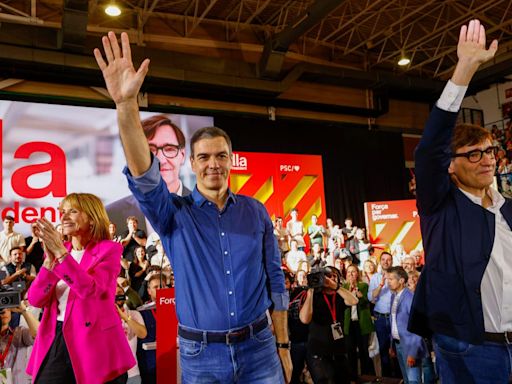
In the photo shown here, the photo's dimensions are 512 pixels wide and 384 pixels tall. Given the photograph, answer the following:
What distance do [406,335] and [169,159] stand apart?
20.5ft

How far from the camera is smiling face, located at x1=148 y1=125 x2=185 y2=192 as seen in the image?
10602 mm

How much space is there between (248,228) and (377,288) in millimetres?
6665

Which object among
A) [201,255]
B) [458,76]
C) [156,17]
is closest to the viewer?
[458,76]

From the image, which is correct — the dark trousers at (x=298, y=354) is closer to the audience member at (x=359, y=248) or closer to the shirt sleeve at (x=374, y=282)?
the shirt sleeve at (x=374, y=282)

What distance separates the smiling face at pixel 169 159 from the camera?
10602 mm

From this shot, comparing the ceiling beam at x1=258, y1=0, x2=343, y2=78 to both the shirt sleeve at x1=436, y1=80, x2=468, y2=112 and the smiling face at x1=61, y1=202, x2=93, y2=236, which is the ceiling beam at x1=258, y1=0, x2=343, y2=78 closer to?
the smiling face at x1=61, y1=202, x2=93, y2=236

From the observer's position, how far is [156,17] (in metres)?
12.8

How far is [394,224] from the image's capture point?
11688 millimetres

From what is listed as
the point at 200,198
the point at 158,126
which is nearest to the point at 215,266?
the point at 200,198

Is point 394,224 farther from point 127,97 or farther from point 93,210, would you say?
point 127,97

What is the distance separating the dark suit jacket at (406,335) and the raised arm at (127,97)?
4729 mm

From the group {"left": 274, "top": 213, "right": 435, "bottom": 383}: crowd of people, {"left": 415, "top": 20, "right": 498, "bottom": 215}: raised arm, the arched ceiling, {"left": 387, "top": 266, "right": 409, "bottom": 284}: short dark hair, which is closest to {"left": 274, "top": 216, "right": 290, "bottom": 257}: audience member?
{"left": 274, "top": 213, "right": 435, "bottom": 383}: crowd of people

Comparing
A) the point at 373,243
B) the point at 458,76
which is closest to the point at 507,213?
the point at 458,76

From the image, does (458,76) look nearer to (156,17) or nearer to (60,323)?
(60,323)
